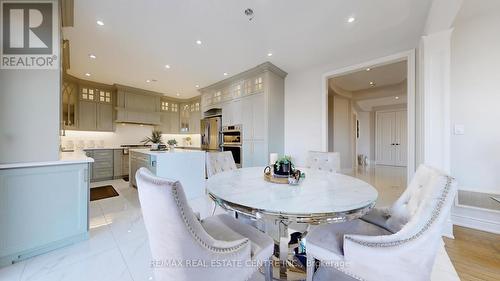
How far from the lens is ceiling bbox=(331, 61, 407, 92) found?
4.02m

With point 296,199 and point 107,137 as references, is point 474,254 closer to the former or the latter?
point 296,199

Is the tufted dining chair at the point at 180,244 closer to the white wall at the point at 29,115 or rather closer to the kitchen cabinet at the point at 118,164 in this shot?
the white wall at the point at 29,115

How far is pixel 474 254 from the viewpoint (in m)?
1.75

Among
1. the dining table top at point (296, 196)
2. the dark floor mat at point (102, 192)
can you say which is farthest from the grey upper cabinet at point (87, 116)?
the dining table top at point (296, 196)

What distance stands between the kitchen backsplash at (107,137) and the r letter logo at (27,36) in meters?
3.95

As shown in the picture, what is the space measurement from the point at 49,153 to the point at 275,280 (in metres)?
2.34

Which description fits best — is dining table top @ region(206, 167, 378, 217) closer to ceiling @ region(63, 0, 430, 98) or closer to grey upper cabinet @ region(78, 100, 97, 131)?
ceiling @ region(63, 0, 430, 98)

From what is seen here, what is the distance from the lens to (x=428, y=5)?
2004mm

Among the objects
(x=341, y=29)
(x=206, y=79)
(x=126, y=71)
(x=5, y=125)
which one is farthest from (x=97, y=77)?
(x=341, y=29)

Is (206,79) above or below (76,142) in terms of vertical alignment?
above

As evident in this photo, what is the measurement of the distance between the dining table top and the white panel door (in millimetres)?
7546

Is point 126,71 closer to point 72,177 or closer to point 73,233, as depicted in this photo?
point 72,177

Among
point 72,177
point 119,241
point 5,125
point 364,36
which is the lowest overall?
point 119,241

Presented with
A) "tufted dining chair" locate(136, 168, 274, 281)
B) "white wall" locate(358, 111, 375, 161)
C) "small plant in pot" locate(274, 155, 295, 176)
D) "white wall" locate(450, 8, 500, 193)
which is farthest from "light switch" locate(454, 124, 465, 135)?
"white wall" locate(358, 111, 375, 161)
